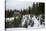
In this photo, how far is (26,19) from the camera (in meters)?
1.56


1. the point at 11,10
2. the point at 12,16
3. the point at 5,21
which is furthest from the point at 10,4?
the point at 5,21

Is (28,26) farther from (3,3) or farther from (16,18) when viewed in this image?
(3,3)

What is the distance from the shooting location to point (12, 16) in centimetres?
154

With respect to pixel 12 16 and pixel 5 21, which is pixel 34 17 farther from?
pixel 5 21

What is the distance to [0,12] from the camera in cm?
151

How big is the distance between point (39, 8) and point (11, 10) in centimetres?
56

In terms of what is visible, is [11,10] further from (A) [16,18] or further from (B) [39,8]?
(B) [39,8]

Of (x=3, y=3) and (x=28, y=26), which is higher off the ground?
(x=3, y=3)

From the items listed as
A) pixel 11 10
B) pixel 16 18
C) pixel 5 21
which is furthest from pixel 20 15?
pixel 5 21

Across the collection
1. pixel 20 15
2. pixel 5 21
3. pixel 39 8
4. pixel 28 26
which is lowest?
pixel 28 26

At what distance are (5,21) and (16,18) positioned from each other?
218 millimetres

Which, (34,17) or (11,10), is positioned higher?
(11,10)

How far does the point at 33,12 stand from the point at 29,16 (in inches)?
4.5

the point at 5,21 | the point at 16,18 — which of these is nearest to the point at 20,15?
the point at 16,18
